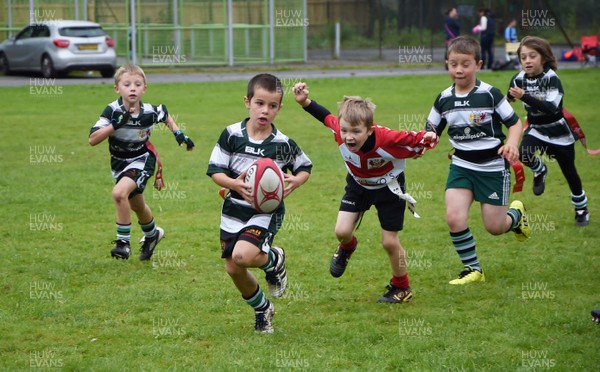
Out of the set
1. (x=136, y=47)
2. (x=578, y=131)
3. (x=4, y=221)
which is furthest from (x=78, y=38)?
(x=578, y=131)

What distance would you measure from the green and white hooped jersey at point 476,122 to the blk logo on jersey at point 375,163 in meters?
0.90

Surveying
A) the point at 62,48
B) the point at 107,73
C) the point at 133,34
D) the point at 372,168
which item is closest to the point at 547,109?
the point at 372,168

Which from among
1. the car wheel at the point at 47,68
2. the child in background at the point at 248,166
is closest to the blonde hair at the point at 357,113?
the child in background at the point at 248,166

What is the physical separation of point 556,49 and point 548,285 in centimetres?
3508

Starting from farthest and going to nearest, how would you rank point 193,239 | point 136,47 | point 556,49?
point 556,49
point 136,47
point 193,239

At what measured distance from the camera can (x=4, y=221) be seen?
34.5ft

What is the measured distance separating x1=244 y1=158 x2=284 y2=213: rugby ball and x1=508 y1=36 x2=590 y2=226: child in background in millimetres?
4186

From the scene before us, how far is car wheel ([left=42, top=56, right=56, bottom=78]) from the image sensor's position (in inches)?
1107

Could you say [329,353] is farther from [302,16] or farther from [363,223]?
[302,16]

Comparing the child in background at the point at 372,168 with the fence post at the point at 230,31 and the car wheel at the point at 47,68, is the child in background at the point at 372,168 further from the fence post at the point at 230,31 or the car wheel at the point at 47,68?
the fence post at the point at 230,31

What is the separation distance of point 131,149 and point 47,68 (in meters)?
20.8

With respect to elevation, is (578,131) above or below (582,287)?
above

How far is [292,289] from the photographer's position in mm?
7770

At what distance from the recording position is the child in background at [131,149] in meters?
8.55
